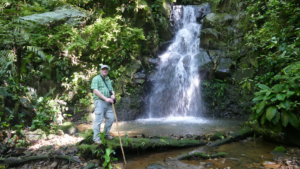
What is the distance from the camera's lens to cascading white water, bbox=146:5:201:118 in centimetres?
1004

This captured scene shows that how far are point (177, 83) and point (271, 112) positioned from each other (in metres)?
6.89

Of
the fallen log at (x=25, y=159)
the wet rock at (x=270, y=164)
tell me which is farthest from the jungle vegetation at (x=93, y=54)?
the fallen log at (x=25, y=159)

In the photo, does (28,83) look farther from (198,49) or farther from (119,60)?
(198,49)

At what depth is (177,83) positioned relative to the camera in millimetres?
10727

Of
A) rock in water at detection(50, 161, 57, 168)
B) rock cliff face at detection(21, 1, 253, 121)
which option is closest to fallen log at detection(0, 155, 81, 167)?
rock in water at detection(50, 161, 57, 168)

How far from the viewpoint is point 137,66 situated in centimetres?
1019

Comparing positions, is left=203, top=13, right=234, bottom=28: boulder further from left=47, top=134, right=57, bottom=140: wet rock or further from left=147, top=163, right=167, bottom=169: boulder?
left=47, top=134, right=57, bottom=140: wet rock

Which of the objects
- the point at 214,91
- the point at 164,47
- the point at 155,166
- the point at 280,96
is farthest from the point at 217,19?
the point at 155,166

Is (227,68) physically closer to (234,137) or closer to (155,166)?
(234,137)

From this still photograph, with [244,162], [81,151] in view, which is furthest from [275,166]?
[81,151]

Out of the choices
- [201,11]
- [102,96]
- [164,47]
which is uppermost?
[201,11]

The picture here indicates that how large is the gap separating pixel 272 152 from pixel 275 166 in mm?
802

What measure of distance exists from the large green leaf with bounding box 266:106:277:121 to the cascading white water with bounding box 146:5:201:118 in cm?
608

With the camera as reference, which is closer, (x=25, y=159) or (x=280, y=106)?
(x=25, y=159)
